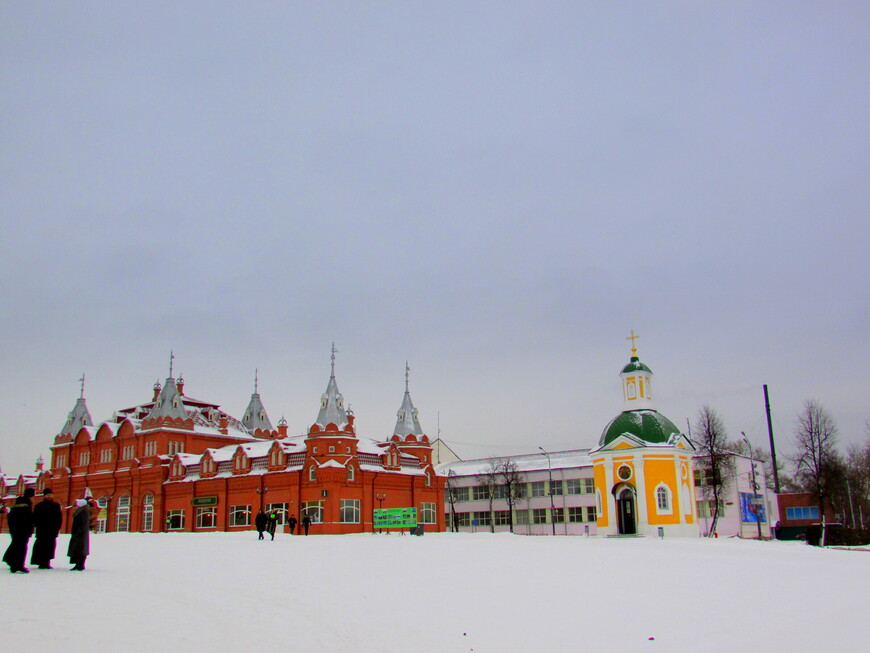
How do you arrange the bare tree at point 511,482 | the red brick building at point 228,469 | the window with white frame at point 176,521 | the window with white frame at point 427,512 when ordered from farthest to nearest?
the bare tree at point 511,482
the window with white frame at point 427,512
the window with white frame at point 176,521
the red brick building at point 228,469

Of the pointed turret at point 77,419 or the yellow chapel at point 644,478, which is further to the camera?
the pointed turret at point 77,419

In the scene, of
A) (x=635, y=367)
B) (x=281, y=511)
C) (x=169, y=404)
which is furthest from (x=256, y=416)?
(x=635, y=367)

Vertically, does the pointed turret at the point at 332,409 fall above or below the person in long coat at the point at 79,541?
above

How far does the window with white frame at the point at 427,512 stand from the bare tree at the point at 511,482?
1567 cm

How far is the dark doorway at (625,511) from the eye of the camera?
4822cm

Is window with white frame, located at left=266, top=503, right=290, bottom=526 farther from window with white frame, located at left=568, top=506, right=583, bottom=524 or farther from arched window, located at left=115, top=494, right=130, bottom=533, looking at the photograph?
window with white frame, located at left=568, top=506, right=583, bottom=524

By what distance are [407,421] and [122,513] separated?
89.3 feet

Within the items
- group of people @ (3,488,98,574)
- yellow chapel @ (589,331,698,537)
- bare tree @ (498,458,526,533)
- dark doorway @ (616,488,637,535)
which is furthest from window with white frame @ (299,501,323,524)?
group of people @ (3,488,98,574)

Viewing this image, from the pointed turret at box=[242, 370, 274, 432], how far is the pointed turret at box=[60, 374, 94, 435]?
635 inches

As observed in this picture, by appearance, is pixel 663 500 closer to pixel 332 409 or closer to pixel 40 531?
pixel 332 409

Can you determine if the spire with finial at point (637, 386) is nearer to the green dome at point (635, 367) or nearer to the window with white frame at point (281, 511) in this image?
the green dome at point (635, 367)

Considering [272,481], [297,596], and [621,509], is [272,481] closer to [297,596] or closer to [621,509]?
[621,509]

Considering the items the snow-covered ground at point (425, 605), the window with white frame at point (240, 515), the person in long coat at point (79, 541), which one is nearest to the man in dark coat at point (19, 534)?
the snow-covered ground at point (425, 605)

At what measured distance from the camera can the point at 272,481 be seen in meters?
59.2
